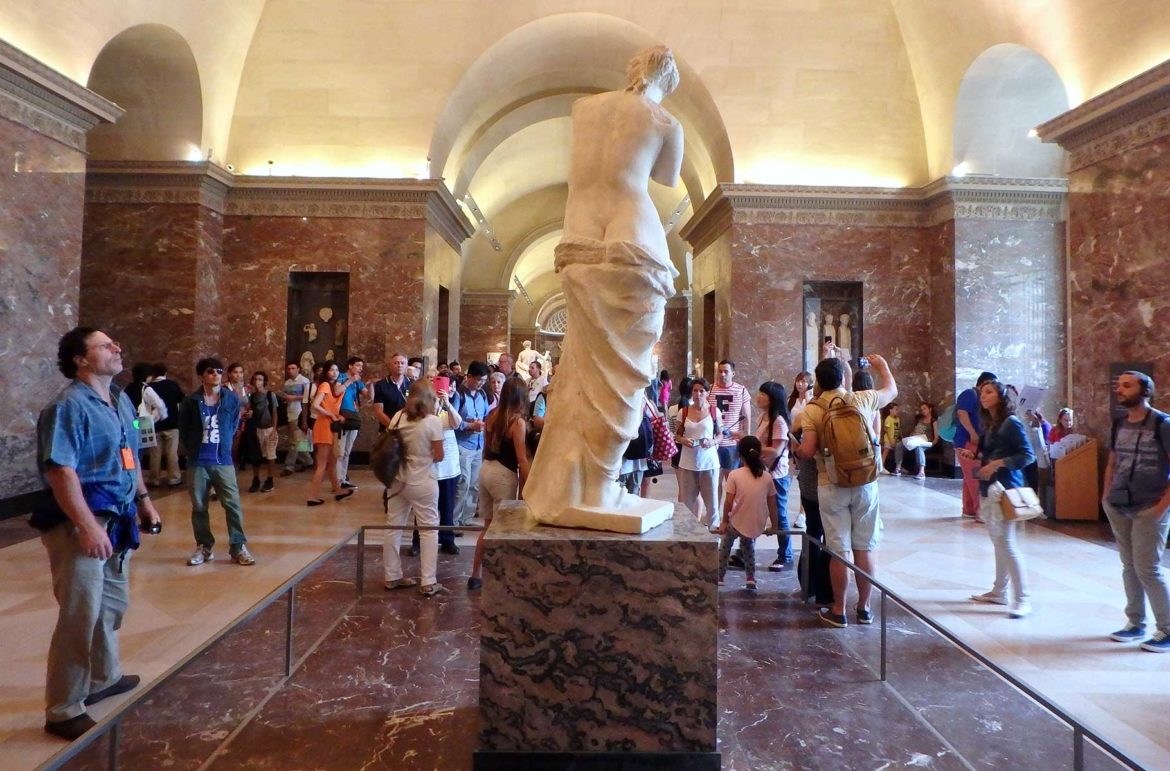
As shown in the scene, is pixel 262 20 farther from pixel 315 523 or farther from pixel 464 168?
pixel 315 523

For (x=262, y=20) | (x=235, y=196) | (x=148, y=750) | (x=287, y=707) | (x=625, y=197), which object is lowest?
(x=287, y=707)

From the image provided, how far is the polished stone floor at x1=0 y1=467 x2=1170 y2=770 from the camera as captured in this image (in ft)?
8.37

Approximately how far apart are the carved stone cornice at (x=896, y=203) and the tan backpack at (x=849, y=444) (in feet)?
26.3

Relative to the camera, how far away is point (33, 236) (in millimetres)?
6828

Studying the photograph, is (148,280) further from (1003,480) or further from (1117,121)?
(1117,121)

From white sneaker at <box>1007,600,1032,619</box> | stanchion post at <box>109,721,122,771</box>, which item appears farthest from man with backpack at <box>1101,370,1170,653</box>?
stanchion post at <box>109,721,122,771</box>

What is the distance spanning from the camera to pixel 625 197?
2705mm

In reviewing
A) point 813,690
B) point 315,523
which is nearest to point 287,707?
point 813,690

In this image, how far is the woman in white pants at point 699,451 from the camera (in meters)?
5.61

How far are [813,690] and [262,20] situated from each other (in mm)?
12205

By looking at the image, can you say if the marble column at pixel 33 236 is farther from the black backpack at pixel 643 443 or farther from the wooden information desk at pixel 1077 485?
the wooden information desk at pixel 1077 485

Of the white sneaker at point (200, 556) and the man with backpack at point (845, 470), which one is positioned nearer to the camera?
the man with backpack at point (845, 470)

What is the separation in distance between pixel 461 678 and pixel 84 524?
1700 mm

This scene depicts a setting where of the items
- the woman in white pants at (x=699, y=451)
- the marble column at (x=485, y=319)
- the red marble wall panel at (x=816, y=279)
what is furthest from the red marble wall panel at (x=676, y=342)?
the woman in white pants at (x=699, y=451)
